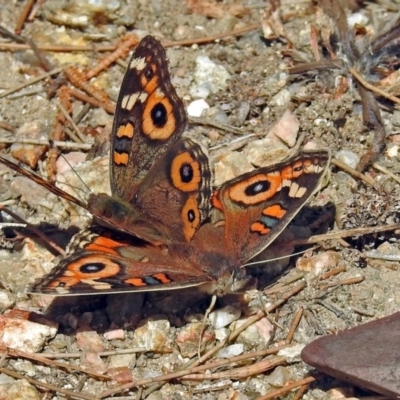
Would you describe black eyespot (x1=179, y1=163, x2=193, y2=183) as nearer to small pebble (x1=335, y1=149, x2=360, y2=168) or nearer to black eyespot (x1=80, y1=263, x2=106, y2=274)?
black eyespot (x1=80, y1=263, x2=106, y2=274)

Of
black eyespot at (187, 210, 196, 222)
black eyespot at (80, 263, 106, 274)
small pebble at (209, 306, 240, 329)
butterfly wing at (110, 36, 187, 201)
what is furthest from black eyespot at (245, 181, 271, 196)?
black eyespot at (80, 263, 106, 274)

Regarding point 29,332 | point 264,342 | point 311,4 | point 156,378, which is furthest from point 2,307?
point 311,4

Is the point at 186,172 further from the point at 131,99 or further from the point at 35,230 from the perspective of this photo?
the point at 35,230

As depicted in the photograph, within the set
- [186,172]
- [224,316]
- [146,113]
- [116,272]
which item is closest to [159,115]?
[146,113]

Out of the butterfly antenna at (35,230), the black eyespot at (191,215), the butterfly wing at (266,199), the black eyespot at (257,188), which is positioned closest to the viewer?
the butterfly wing at (266,199)

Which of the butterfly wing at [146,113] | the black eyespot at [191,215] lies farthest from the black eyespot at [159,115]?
the black eyespot at [191,215]

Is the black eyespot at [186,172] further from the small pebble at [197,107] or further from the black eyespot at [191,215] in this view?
the small pebble at [197,107]

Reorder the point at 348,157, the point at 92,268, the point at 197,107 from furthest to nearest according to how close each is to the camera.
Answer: the point at 197,107 < the point at 348,157 < the point at 92,268
